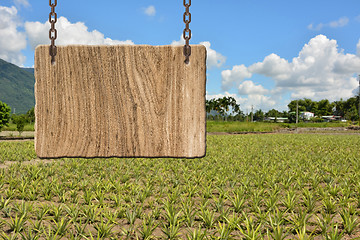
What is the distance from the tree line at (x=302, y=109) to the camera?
220 ft

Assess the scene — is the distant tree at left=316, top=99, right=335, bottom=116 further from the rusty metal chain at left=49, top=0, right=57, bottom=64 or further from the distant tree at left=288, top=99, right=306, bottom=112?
the rusty metal chain at left=49, top=0, right=57, bottom=64

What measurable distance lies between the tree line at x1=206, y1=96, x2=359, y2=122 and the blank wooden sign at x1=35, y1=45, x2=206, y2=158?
54582 millimetres

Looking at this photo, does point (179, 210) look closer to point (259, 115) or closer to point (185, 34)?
point (185, 34)

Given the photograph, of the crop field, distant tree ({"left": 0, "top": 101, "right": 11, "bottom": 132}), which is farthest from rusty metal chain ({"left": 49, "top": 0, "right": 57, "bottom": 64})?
distant tree ({"left": 0, "top": 101, "right": 11, "bottom": 132})

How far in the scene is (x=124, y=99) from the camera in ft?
5.01

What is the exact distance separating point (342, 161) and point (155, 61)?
29.1ft

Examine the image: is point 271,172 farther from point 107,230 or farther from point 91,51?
point 91,51

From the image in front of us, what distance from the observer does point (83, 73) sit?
1.53 metres

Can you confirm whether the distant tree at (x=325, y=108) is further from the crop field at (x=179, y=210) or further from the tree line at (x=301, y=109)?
the crop field at (x=179, y=210)

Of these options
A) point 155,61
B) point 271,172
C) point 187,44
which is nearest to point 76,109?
point 155,61

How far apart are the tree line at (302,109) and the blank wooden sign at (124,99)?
5458cm

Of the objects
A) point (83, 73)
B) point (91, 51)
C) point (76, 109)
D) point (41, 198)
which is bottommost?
point (41, 198)

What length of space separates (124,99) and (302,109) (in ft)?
342

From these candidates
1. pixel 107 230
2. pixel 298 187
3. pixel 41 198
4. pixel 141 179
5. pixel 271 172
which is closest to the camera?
pixel 107 230
